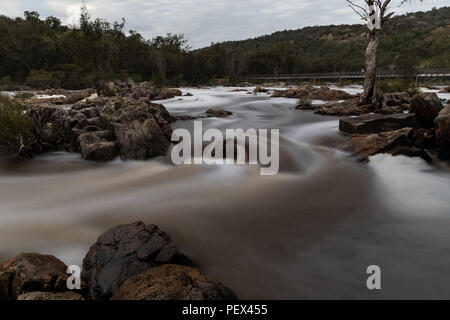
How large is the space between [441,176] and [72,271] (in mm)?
8206

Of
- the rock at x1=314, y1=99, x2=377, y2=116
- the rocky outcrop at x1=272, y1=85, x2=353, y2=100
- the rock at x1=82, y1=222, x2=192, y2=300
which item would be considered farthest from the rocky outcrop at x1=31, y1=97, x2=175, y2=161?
the rocky outcrop at x1=272, y1=85, x2=353, y2=100

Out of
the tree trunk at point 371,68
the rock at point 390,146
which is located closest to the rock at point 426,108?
the rock at point 390,146

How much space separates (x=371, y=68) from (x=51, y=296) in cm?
1693

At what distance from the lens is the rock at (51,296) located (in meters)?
3.25

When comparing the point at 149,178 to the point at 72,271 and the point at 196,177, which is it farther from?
the point at 72,271

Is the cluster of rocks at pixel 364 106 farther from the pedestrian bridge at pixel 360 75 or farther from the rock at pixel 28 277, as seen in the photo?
the pedestrian bridge at pixel 360 75

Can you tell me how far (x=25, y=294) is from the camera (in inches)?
129

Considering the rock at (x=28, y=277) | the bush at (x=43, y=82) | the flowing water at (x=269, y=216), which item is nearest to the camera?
the rock at (x=28, y=277)

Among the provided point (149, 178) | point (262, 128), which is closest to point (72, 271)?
point (149, 178)

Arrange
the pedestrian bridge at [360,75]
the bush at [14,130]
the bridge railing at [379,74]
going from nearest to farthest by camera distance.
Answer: the bush at [14,130]
the bridge railing at [379,74]
the pedestrian bridge at [360,75]

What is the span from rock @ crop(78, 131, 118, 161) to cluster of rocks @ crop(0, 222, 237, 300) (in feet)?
18.4

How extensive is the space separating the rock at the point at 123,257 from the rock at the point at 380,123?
812cm

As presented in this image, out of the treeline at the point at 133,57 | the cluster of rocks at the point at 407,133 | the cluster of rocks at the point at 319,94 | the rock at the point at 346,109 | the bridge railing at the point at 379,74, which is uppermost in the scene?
the treeline at the point at 133,57

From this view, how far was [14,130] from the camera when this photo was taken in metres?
9.30
